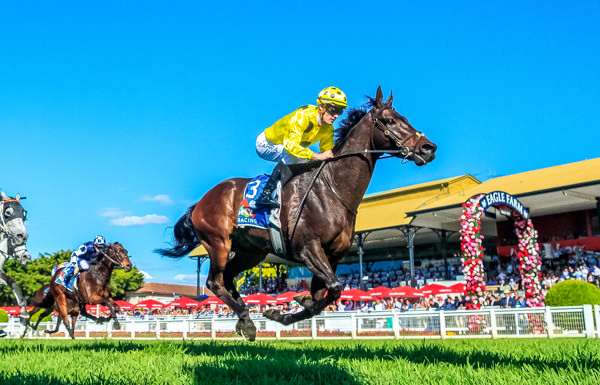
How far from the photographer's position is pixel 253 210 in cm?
592

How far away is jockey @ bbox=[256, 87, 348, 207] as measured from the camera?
18.2ft

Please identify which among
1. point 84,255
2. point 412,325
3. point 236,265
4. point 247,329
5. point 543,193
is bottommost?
point 412,325

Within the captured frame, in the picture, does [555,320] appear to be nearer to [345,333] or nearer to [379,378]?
[345,333]

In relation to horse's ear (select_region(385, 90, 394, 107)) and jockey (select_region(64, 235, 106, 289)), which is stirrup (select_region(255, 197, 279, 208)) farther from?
jockey (select_region(64, 235, 106, 289))

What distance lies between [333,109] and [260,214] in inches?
55.1

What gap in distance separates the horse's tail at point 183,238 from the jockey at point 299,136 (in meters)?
1.55

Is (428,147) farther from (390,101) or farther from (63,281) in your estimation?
(63,281)

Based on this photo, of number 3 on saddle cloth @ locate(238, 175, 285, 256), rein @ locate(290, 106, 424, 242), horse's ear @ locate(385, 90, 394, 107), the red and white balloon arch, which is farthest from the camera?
the red and white balloon arch

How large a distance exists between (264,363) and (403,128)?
2.90m

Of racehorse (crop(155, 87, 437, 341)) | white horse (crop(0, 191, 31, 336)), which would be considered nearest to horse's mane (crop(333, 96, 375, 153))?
racehorse (crop(155, 87, 437, 341))

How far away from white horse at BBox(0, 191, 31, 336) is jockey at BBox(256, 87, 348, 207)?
5.85m

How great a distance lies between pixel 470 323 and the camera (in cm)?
1407

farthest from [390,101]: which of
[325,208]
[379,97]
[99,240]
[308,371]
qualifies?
Answer: [99,240]

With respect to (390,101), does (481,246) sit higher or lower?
lower
